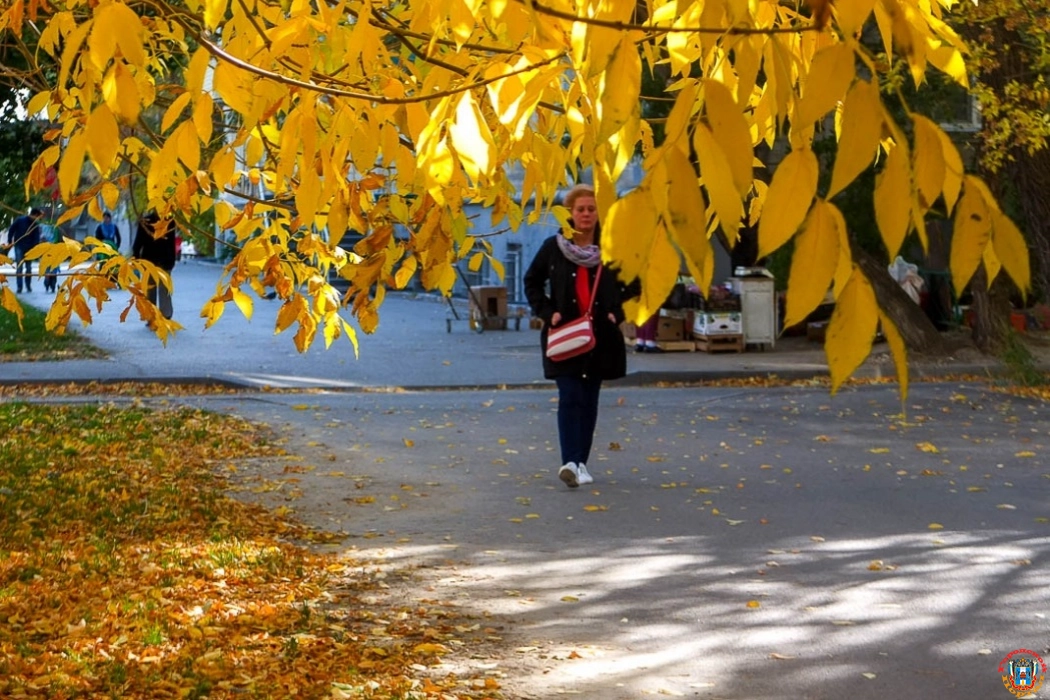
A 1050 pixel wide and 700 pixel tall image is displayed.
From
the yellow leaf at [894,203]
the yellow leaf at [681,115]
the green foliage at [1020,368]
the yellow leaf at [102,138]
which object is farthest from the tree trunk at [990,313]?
the yellow leaf at [894,203]

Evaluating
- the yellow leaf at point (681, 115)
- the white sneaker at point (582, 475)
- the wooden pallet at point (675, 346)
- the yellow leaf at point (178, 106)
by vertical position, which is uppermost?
the yellow leaf at point (178, 106)

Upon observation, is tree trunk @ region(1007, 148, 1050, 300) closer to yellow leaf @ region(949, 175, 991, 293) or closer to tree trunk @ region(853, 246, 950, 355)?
tree trunk @ region(853, 246, 950, 355)

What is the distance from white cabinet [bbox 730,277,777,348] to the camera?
19.3 m

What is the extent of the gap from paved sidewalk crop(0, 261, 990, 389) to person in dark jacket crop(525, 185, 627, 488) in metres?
6.92

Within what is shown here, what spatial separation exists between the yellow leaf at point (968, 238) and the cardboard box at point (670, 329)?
16.8 metres

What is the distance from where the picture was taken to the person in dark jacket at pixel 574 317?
28.6 feet

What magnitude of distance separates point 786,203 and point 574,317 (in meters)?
6.56

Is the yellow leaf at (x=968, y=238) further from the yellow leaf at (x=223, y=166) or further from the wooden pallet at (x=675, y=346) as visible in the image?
the wooden pallet at (x=675, y=346)

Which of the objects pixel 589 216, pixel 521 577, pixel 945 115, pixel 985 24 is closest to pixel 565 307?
pixel 589 216

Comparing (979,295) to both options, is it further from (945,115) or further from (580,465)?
(580,465)

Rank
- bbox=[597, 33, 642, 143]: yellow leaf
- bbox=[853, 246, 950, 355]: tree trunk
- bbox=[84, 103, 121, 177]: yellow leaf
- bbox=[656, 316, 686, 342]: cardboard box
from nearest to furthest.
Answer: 1. bbox=[597, 33, 642, 143]: yellow leaf
2. bbox=[84, 103, 121, 177]: yellow leaf
3. bbox=[853, 246, 950, 355]: tree trunk
4. bbox=[656, 316, 686, 342]: cardboard box

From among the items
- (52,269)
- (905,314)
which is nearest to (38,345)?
(905,314)

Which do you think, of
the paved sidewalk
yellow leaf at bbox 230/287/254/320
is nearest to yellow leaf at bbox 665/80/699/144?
yellow leaf at bbox 230/287/254/320

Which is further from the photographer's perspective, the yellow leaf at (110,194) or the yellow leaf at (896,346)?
the yellow leaf at (110,194)
